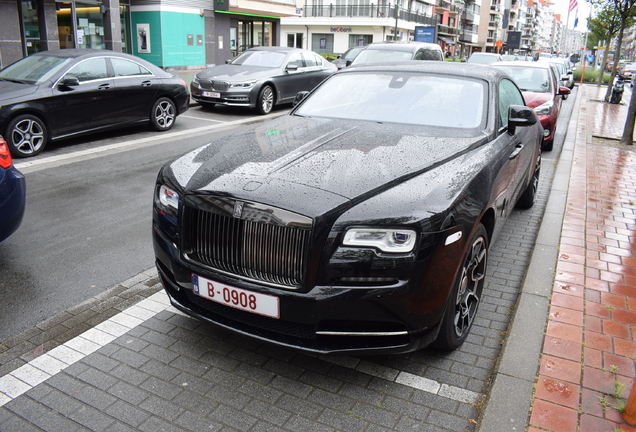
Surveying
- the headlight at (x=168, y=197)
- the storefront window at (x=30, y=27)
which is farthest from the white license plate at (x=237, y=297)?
the storefront window at (x=30, y=27)

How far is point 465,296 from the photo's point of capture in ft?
11.1

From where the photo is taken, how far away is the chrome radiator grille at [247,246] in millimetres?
2674

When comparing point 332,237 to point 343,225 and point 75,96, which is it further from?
point 75,96

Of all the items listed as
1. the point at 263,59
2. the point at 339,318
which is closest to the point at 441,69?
the point at 339,318

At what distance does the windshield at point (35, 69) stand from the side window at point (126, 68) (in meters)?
0.87

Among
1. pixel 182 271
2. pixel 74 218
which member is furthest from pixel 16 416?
pixel 74 218

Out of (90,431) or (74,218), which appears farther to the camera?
(74,218)

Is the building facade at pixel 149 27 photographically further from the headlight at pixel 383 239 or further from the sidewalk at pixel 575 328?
the headlight at pixel 383 239

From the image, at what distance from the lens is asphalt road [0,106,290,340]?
4008 millimetres

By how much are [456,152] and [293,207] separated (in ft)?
4.58

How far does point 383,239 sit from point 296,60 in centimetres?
1269

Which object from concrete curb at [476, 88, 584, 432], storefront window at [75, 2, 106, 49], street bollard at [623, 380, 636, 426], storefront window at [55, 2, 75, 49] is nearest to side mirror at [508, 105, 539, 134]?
concrete curb at [476, 88, 584, 432]

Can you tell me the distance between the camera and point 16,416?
2660mm

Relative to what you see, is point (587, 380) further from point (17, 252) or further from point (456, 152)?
point (17, 252)
